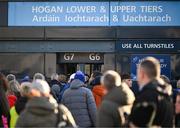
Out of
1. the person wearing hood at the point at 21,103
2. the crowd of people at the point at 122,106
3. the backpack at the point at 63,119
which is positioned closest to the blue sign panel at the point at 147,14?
the person wearing hood at the point at 21,103

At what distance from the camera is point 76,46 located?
15.6 metres

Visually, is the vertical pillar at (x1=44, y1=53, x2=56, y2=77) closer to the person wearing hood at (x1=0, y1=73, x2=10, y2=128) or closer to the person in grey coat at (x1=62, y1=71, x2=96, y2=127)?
the person in grey coat at (x1=62, y1=71, x2=96, y2=127)

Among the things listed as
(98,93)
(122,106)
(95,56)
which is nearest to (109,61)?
(95,56)

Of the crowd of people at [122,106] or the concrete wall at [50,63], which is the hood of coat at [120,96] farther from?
the concrete wall at [50,63]

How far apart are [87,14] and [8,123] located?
7.53m

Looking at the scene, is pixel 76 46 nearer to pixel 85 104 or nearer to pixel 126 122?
pixel 85 104

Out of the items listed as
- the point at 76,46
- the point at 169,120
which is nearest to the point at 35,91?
the point at 169,120

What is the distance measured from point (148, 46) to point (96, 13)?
1.67 m

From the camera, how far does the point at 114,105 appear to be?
6.51m

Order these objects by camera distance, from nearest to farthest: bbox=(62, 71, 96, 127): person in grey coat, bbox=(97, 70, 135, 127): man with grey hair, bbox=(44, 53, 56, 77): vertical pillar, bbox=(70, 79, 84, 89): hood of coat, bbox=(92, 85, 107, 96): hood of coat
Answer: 1. bbox=(97, 70, 135, 127): man with grey hair
2. bbox=(62, 71, 96, 127): person in grey coat
3. bbox=(70, 79, 84, 89): hood of coat
4. bbox=(92, 85, 107, 96): hood of coat
5. bbox=(44, 53, 56, 77): vertical pillar

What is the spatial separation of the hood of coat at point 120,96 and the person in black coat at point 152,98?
13.2 inches

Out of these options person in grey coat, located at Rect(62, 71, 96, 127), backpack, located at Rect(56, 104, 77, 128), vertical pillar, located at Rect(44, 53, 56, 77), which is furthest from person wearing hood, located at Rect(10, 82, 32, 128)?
vertical pillar, located at Rect(44, 53, 56, 77)

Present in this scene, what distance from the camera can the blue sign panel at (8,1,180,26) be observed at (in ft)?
51.3

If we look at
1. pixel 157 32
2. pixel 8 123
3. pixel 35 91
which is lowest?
pixel 8 123
